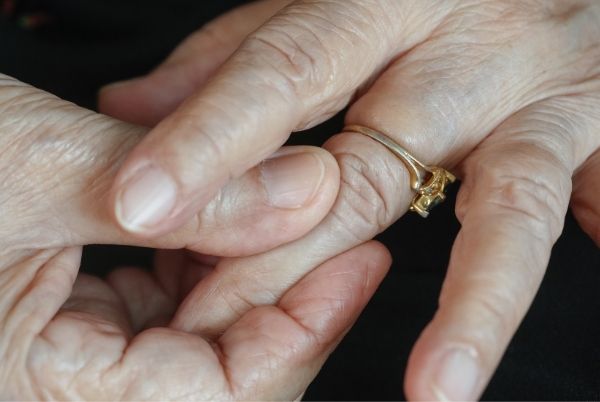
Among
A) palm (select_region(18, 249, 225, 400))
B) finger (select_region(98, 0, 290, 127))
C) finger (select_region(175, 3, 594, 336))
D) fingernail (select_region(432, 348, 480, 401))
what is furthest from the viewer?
finger (select_region(98, 0, 290, 127))

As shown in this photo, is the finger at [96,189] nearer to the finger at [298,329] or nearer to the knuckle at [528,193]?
the finger at [298,329]

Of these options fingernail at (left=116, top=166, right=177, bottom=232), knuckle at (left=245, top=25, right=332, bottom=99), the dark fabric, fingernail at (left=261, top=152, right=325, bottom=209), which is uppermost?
knuckle at (left=245, top=25, right=332, bottom=99)

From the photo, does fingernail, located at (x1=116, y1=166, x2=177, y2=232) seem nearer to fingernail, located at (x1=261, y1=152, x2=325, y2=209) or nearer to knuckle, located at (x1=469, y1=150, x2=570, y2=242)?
fingernail, located at (x1=261, y1=152, x2=325, y2=209)

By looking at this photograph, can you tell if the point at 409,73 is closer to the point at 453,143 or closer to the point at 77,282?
the point at 453,143

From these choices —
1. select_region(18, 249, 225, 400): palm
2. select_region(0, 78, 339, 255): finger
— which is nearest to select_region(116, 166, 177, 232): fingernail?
select_region(0, 78, 339, 255): finger

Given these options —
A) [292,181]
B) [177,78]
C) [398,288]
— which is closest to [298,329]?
[292,181]

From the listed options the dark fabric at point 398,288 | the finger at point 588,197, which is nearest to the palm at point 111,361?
the dark fabric at point 398,288

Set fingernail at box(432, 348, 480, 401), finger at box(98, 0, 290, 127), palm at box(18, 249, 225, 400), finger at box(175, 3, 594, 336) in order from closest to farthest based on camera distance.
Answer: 1. fingernail at box(432, 348, 480, 401)
2. palm at box(18, 249, 225, 400)
3. finger at box(175, 3, 594, 336)
4. finger at box(98, 0, 290, 127)
